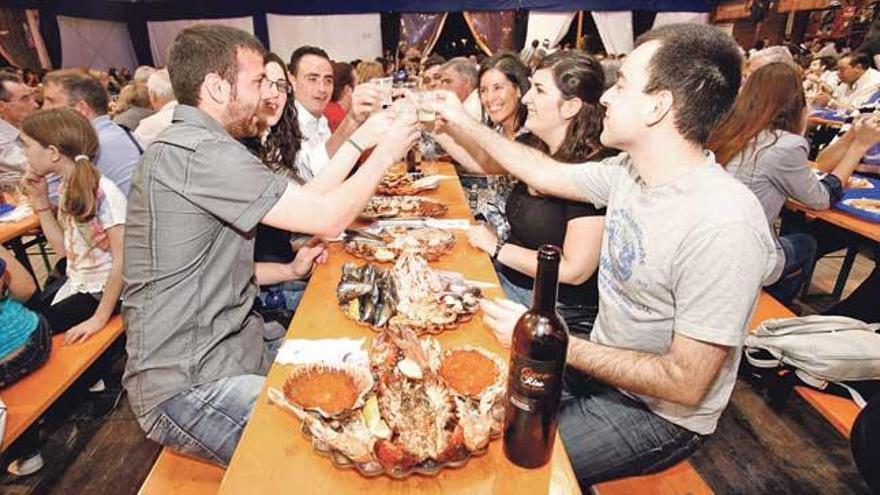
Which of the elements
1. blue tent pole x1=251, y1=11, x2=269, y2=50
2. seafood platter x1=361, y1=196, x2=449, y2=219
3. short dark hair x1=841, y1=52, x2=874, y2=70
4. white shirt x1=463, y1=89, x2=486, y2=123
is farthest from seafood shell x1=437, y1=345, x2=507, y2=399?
blue tent pole x1=251, y1=11, x2=269, y2=50

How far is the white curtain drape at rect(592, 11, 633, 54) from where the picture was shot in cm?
1276

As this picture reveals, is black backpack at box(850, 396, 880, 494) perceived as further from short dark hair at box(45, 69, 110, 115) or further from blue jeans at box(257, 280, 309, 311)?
short dark hair at box(45, 69, 110, 115)

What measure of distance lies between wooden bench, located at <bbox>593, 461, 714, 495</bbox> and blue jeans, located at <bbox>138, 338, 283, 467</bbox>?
1.02 meters

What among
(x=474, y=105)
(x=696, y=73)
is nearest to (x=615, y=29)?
(x=474, y=105)

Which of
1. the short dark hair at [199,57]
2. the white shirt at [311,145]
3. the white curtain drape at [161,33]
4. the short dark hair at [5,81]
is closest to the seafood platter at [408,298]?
the short dark hair at [199,57]

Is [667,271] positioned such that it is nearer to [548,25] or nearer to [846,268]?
[846,268]

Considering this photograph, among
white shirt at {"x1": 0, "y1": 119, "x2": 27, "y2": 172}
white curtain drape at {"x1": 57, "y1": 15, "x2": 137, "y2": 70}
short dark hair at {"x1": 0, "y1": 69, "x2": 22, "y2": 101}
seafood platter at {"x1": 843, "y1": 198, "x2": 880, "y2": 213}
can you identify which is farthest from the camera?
white curtain drape at {"x1": 57, "y1": 15, "x2": 137, "y2": 70}

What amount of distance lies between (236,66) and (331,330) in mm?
831

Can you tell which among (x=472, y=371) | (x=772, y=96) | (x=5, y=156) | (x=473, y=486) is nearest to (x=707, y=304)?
(x=472, y=371)

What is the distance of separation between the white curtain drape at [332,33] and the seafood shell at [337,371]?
13.1 metres

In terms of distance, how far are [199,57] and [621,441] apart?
161 centimetres

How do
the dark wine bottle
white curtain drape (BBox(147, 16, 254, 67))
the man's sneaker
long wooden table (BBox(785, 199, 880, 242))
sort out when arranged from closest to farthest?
1. the dark wine bottle
2. the man's sneaker
3. long wooden table (BBox(785, 199, 880, 242))
4. white curtain drape (BBox(147, 16, 254, 67))

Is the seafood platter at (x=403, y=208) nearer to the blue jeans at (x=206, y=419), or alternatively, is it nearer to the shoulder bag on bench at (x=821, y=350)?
the blue jeans at (x=206, y=419)

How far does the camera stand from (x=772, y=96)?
251cm
